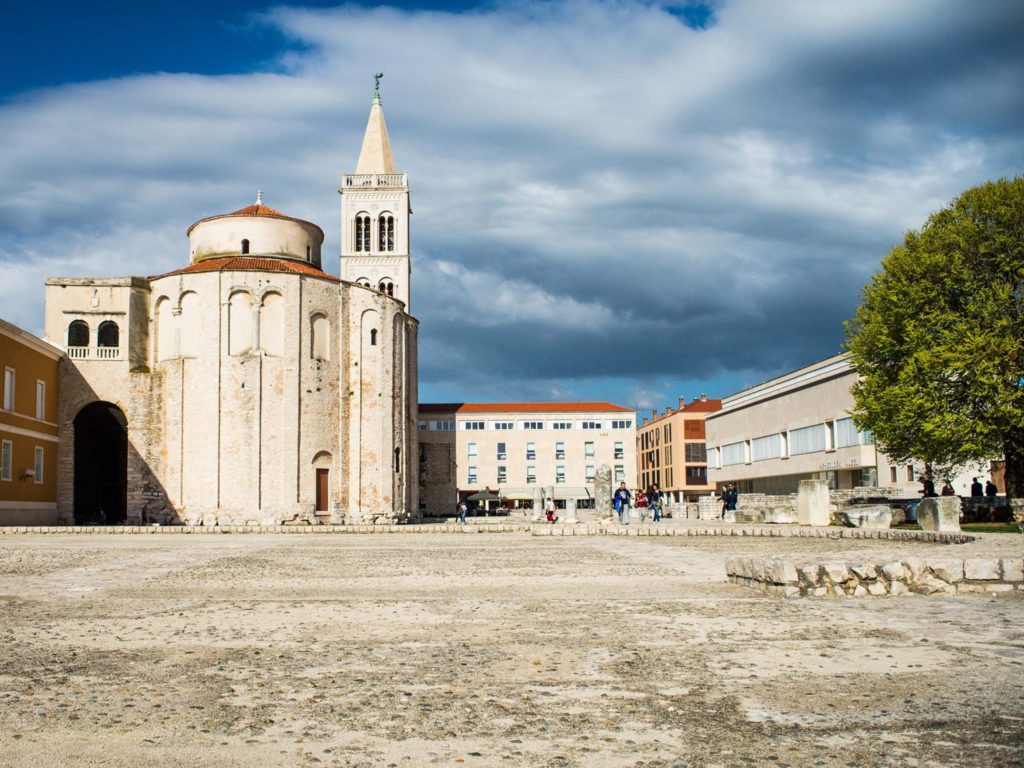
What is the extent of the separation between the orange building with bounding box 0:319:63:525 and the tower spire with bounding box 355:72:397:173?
122ft

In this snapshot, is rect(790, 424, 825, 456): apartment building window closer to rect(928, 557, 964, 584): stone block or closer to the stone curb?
the stone curb

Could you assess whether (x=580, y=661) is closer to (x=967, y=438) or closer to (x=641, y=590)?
(x=641, y=590)

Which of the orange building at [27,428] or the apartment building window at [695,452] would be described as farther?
the apartment building window at [695,452]

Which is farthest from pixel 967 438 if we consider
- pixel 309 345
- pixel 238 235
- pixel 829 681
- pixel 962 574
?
pixel 238 235

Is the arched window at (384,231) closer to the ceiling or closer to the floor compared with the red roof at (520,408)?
closer to the ceiling

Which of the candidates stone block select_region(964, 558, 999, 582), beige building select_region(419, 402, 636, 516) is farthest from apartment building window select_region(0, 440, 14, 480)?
beige building select_region(419, 402, 636, 516)

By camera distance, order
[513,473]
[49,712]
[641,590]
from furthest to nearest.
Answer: [513,473], [641,590], [49,712]

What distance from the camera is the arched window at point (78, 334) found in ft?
164

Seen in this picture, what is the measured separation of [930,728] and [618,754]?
1.71m

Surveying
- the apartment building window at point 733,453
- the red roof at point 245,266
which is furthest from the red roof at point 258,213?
the apartment building window at point 733,453

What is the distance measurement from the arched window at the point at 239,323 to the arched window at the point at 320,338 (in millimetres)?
3287

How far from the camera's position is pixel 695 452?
9500 centimetres

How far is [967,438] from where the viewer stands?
28.4 m

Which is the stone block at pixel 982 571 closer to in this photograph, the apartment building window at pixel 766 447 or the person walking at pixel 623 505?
Answer: the person walking at pixel 623 505
